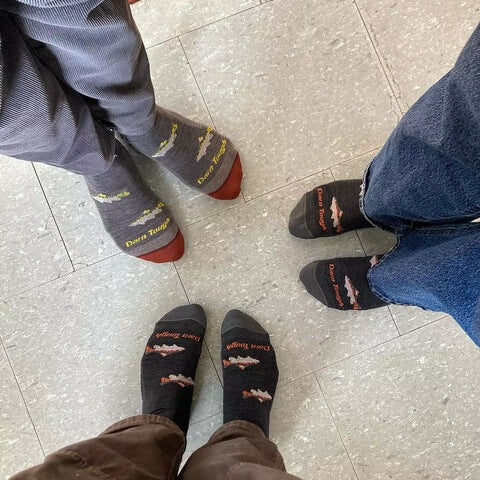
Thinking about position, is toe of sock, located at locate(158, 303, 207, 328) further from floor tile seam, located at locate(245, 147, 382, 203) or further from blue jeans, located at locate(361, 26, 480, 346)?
blue jeans, located at locate(361, 26, 480, 346)

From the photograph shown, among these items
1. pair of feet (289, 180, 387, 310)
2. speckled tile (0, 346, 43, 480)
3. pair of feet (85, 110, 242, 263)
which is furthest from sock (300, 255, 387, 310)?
speckled tile (0, 346, 43, 480)

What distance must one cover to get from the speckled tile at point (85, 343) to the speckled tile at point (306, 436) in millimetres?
79

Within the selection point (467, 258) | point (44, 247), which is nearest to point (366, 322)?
point (467, 258)

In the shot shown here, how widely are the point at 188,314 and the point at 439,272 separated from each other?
508 millimetres

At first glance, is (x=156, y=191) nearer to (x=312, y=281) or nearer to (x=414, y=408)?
(x=312, y=281)

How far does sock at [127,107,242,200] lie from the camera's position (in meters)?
0.80

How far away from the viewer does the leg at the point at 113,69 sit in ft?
1.31

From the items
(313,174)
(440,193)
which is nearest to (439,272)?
(440,193)

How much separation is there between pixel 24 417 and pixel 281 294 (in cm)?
57

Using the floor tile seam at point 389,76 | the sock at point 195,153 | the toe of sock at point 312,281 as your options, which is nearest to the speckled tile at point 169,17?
the sock at point 195,153

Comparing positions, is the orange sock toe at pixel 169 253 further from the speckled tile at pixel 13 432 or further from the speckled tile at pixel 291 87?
the speckled tile at pixel 13 432

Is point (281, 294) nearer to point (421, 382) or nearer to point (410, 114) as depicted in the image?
point (421, 382)

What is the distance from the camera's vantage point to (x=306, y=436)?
918 millimetres

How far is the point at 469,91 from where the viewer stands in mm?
449
